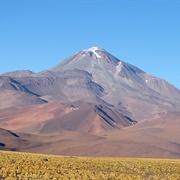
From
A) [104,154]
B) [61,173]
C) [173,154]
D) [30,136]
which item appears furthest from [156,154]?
[61,173]

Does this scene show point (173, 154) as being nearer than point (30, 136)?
Yes

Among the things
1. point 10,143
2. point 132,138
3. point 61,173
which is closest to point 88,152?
point 10,143

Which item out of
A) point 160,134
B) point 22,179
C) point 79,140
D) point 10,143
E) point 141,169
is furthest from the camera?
point 160,134

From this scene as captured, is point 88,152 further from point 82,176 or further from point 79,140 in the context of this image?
point 82,176

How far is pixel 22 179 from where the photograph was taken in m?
29.2

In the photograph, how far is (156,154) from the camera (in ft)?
368

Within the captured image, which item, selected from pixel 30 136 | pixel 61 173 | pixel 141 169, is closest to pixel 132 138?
pixel 30 136

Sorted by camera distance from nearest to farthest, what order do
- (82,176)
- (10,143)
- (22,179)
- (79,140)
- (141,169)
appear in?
(22,179), (82,176), (141,169), (10,143), (79,140)

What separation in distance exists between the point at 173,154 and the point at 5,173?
3381 inches

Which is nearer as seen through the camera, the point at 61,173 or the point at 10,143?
the point at 61,173

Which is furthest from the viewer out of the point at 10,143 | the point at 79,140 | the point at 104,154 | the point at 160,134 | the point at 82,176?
the point at 160,134

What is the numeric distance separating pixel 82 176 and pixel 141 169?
1214 cm

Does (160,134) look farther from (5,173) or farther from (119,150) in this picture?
(5,173)

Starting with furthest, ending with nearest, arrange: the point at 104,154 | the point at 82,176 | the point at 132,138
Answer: the point at 132,138 → the point at 104,154 → the point at 82,176
